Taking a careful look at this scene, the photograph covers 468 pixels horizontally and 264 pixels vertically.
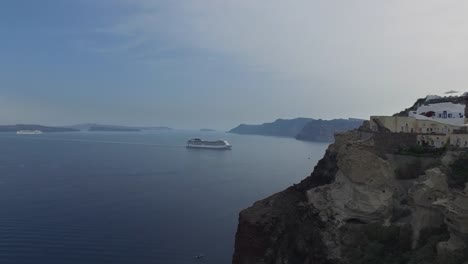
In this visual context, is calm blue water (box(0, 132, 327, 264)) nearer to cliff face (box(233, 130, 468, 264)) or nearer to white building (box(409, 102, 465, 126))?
cliff face (box(233, 130, 468, 264))

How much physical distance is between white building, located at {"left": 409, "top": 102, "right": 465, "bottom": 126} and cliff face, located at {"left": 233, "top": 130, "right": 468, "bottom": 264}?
689 cm

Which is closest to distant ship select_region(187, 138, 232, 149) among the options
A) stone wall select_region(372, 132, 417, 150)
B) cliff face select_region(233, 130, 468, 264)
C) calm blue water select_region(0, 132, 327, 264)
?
calm blue water select_region(0, 132, 327, 264)

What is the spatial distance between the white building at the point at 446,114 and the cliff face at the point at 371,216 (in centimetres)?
689

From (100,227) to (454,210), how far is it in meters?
31.3

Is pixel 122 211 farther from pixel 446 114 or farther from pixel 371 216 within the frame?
pixel 371 216

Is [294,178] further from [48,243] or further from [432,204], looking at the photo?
[432,204]

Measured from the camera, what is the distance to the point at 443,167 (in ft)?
66.5

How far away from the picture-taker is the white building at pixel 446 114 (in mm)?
29688

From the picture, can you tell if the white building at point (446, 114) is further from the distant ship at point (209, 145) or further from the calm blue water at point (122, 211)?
the distant ship at point (209, 145)

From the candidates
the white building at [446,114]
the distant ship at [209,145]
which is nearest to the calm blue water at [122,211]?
the white building at [446,114]

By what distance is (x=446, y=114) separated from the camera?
3084 cm

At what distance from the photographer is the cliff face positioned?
15.8 metres

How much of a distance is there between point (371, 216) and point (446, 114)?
608 inches

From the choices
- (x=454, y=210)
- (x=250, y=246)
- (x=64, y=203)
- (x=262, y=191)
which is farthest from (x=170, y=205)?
(x=454, y=210)
